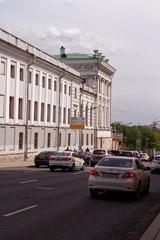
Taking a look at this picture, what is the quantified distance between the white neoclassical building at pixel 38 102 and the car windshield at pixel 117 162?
30.6m

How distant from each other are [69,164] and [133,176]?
65.0 ft

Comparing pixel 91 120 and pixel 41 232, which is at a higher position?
pixel 91 120

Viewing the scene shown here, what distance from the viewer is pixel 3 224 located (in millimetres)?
11195

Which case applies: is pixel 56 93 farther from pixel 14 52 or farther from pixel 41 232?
pixel 41 232

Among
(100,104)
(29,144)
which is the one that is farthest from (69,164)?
(100,104)

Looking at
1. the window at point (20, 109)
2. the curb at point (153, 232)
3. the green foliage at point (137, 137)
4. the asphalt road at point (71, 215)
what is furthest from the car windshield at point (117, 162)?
the green foliage at point (137, 137)

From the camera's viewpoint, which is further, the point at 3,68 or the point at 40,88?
the point at 40,88

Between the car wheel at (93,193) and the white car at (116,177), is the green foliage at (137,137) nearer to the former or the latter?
the white car at (116,177)

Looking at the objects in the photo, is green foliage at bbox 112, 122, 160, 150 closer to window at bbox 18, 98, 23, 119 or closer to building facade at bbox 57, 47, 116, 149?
building facade at bbox 57, 47, 116, 149

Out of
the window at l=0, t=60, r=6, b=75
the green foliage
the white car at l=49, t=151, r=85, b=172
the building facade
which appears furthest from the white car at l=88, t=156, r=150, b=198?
the green foliage

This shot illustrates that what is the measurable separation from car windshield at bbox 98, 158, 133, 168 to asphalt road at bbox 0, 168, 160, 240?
3.76ft

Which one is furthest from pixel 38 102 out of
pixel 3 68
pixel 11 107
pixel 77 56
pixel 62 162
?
pixel 77 56

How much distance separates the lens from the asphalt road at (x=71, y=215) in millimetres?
10422

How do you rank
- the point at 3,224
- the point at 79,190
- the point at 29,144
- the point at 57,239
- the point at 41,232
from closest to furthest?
the point at 57,239 → the point at 41,232 → the point at 3,224 → the point at 79,190 → the point at 29,144
